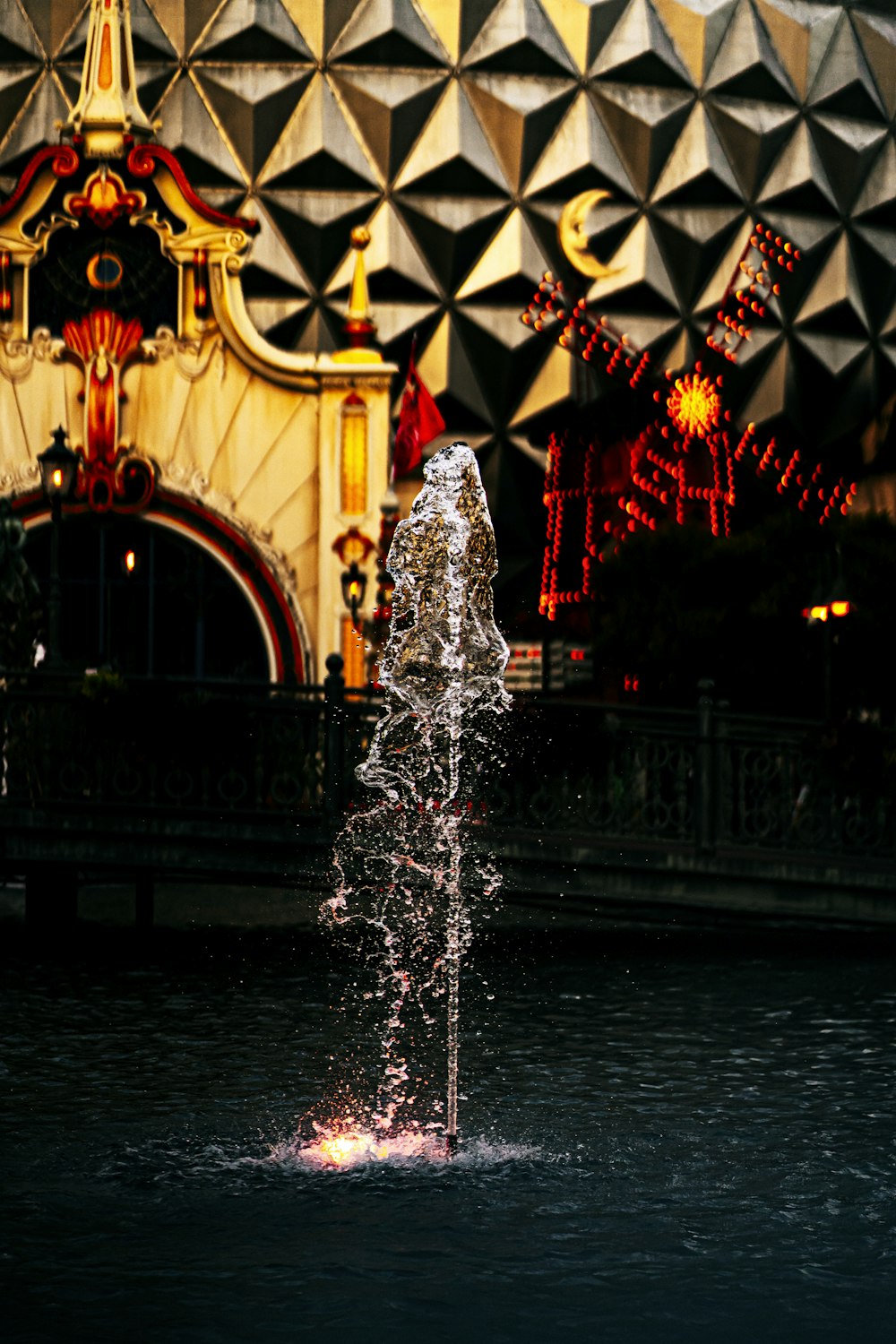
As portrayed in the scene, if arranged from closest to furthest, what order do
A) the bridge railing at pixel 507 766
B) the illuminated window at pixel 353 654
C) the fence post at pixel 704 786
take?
the fence post at pixel 704 786
the bridge railing at pixel 507 766
the illuminated window at pixel 353 654

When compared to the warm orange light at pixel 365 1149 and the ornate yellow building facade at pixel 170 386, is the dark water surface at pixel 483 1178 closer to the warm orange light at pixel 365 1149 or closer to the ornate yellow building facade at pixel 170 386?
the warm orange light at pixel 365 1149

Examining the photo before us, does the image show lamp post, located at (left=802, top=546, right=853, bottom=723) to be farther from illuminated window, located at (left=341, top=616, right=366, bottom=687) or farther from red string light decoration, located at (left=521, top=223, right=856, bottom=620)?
red string light decoration, located at (left=521, top=223, right=856, bottom=620)

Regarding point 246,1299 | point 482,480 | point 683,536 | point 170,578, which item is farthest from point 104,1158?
point 482,480

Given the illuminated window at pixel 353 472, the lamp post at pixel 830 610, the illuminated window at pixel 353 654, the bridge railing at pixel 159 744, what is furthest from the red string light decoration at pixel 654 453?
the bridge railing at pixel 159 744

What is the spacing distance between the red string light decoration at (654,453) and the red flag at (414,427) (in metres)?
3.09

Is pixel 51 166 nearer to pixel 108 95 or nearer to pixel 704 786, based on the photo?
pixel 108 95

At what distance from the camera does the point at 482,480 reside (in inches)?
1213

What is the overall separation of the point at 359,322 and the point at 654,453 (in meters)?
5.02

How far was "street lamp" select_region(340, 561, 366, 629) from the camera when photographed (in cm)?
2783

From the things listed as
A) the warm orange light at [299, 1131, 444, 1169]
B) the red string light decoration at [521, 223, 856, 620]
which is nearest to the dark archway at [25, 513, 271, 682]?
the red string light decoration at [521, 223, 856, 620]

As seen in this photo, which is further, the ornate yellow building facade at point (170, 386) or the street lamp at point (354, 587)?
the ornate yellow building facade at point (170, 386)

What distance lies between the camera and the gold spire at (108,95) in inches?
1115

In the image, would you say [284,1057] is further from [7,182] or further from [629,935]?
[7,182]

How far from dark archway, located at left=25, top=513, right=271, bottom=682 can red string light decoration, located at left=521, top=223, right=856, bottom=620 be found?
14.9ft
